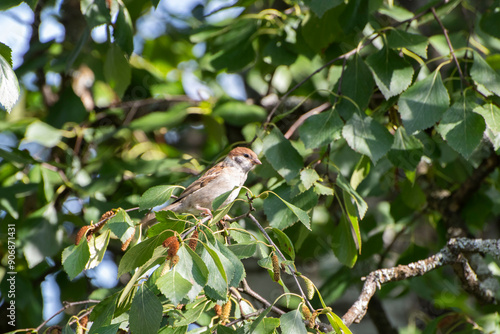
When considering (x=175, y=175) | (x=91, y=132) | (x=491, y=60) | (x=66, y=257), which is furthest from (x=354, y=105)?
(x=91, y=132)

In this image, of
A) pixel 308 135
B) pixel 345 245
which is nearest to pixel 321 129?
pixel 308 135

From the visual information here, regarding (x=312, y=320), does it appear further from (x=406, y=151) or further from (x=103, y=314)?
(x=406, y=151)

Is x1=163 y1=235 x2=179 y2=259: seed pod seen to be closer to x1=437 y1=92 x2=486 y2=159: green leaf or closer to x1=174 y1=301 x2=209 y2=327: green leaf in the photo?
x1=174 y1=301 x2=209 y2=327: green leaf

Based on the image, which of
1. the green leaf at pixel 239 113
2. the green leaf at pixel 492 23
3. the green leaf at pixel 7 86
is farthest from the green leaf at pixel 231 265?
the green leaf at pixel 492 23

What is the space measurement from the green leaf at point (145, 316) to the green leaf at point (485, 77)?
1.69m

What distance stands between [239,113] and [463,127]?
5.83 ft

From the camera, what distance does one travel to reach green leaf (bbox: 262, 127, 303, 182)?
2545mm

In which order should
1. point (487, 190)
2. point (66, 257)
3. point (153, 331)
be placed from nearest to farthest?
point (153, 331)
point (66, 257)
point (487, 190)

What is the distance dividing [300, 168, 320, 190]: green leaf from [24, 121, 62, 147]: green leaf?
198 centimetres

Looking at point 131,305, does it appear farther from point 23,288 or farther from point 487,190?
point 487,190

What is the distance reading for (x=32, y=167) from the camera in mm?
3680

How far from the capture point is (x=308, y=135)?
8.32ft

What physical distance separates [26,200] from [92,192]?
3.67ft

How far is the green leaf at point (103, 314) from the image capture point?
189cm
